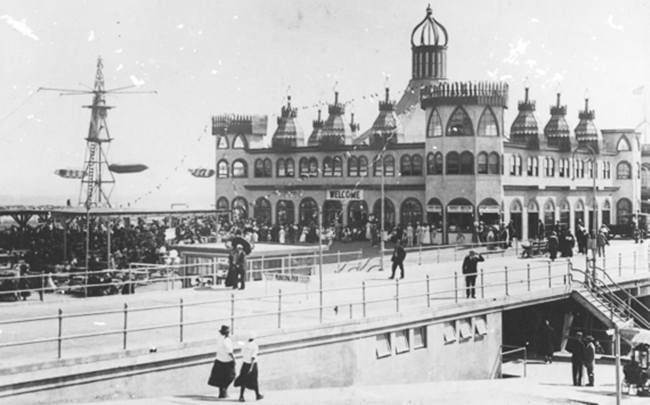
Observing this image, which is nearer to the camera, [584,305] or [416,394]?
[416,394]

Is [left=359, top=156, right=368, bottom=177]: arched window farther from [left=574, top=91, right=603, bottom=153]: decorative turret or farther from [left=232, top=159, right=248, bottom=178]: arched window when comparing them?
[left=574, top=91, right=603, bottom=153]: decorative turret

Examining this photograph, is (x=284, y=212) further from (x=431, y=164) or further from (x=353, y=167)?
(x=431, y=164)

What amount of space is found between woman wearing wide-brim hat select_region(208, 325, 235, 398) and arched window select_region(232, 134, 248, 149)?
49533 mm

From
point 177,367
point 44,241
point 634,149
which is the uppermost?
point 634,149

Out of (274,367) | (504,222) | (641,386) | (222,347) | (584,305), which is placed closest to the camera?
(222,347)

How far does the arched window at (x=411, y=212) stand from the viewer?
50938mm

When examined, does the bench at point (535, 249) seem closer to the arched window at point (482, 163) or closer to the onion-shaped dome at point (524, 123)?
the arched window at point (482, 163)

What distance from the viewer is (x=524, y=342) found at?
90.2 ft

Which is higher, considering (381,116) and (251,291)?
(381,116)

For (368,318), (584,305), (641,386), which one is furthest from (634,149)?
(368,318)

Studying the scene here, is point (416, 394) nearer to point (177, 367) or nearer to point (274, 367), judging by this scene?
point (274, 367)

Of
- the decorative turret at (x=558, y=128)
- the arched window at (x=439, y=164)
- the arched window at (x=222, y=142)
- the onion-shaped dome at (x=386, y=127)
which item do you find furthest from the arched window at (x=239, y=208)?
the decorative turret at (x=558, y=128)

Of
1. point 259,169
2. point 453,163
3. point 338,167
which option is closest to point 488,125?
point 453,163

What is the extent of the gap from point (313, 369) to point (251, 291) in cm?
753
